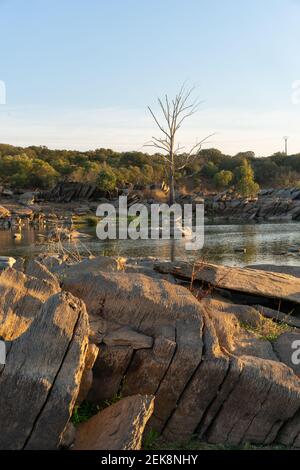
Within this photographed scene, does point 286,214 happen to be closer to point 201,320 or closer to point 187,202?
point 187,202

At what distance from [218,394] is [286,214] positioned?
4239 cm

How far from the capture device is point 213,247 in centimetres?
2358

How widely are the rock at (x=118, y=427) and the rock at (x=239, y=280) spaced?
10.8 ft

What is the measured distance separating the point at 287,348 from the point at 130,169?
6790 cm

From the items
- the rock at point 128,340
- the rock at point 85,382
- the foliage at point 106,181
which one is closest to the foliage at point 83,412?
the rock at point 85,382

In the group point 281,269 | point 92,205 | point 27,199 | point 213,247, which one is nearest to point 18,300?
point 281,269

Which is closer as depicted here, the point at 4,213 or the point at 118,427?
the point at 118,427

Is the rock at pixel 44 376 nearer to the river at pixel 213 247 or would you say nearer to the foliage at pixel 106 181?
the river at pixel 213 247

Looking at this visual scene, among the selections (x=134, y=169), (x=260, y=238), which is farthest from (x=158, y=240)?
(x=134, y=169)

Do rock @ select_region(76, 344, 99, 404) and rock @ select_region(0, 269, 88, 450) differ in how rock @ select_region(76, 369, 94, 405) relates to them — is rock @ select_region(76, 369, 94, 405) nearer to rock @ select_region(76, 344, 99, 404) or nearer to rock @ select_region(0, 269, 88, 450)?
rock @ select_region(76, 344, 99, 404)

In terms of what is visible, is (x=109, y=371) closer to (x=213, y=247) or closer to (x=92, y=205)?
(x=213, y=247)

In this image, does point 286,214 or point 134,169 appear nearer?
point 286,214

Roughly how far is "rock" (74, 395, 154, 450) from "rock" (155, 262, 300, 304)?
3.28m

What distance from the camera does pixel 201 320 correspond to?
489 centimetres
